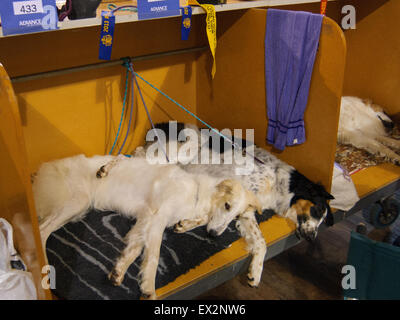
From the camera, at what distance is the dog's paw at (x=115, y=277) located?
51.2 inches

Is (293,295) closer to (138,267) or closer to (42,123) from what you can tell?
(138,267)

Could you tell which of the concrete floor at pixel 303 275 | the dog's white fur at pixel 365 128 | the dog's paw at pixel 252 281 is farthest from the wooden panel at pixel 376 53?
the dog's paw at pixel 252 281

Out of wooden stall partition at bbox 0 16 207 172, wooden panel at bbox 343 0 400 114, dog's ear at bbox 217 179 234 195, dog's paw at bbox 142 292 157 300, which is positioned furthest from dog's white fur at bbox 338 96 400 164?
dog's paw at bbox 142 292 157 300

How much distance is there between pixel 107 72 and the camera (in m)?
1.85

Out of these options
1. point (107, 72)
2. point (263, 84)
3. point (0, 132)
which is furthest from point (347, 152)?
point (0, 132)

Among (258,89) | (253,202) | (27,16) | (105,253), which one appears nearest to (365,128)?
(258,89)

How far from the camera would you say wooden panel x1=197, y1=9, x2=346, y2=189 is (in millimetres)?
1526

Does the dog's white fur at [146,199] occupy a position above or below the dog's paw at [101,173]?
below

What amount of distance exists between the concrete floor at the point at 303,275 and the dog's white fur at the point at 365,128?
0.58 meters

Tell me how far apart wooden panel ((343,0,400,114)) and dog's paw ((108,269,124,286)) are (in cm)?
190

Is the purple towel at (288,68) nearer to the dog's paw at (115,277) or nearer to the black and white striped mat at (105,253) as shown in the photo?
the black and white striped mat at (105,253)

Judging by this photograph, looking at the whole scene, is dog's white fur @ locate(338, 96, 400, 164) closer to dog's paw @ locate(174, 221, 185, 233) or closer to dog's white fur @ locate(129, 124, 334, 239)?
dog's white fur @ locate(129, 124, 334, 239)

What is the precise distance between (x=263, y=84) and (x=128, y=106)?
2.28ft

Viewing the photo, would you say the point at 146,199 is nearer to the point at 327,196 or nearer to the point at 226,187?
the point at 226,187
